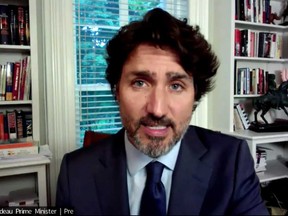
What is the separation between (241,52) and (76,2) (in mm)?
1467

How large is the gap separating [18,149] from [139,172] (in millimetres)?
1113

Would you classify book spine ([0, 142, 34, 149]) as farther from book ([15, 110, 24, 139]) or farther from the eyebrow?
the eyebrow

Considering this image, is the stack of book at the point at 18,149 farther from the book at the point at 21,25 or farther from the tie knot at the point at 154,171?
the tie knot at the point at 154,171

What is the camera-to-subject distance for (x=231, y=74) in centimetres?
218

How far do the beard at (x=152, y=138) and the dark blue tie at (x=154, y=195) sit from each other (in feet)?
0.18

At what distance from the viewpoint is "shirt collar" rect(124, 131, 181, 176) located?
2.81 ft

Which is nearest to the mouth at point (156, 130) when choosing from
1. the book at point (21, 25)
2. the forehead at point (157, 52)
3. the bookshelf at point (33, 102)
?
the forehead at point (157, 52)

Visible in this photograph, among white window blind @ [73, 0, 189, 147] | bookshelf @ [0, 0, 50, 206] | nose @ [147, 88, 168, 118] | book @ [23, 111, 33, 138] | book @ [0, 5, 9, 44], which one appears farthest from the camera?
white window blind @ [73, 0, 189, 147]

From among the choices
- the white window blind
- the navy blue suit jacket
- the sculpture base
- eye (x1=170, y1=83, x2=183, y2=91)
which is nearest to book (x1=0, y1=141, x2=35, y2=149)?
the white window blind

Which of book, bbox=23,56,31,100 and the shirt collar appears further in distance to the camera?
book, bbox=23,56,31,100

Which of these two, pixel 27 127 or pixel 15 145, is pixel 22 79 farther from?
pixel 15 145

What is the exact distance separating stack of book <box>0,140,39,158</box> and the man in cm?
89

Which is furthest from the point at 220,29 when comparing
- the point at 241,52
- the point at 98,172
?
the point at 98,172

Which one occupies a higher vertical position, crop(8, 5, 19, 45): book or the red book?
crop(8, 5, 19, 45): book
